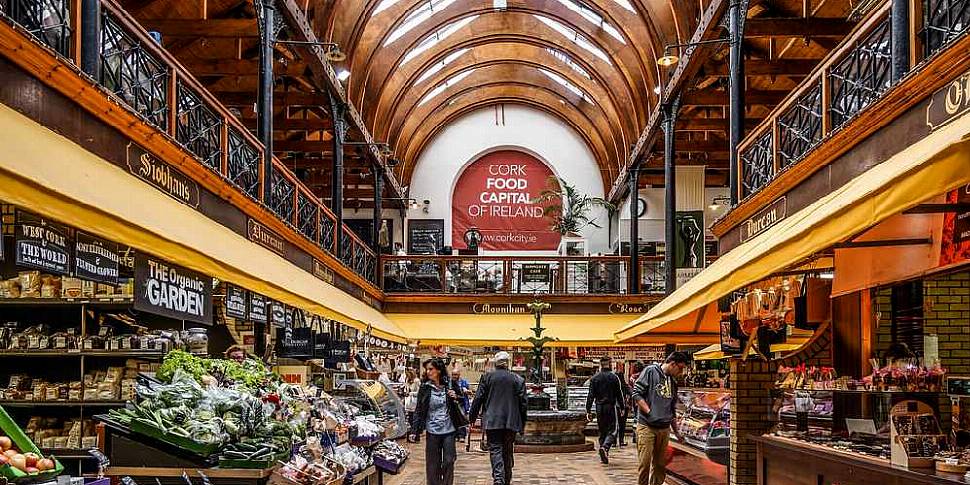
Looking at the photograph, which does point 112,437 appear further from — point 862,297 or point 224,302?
point 862,297

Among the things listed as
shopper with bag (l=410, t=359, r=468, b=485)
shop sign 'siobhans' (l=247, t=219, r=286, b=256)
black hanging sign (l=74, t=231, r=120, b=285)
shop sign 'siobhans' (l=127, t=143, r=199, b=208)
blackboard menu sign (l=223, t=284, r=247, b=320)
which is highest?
shop sign 'siobhans' (l=127, t=143, r=199, b=208)

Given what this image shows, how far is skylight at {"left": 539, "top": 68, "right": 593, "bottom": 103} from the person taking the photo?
1192 inches

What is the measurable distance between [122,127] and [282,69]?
10012mm

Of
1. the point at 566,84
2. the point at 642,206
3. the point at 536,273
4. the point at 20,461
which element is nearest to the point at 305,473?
the point at 20,461

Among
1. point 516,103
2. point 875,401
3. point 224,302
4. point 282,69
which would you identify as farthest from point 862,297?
point 516,103

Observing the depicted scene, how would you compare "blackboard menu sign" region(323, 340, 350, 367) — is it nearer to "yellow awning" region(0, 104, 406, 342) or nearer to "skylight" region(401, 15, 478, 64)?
"yellow awning" region(0, 104, 406, 342)

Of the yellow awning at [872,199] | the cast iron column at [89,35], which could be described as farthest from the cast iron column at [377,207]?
the yellow awning at [872,199]

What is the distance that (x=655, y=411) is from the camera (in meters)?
10.1

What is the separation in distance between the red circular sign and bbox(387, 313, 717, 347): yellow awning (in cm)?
862

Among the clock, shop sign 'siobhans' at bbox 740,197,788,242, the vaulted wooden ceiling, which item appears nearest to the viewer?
shop sign 'siobhans' at bbox 740,197,788,242

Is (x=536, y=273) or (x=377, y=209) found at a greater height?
(x=377, y=209)

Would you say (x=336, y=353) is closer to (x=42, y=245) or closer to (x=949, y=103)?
(x=42, y=245)

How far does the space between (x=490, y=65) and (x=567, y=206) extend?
5.33m

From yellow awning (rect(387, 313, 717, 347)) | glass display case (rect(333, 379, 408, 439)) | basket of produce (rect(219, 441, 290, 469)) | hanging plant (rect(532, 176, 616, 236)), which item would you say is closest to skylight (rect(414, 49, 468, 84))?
hanging plant (rect(532, 176, 616, 236))
